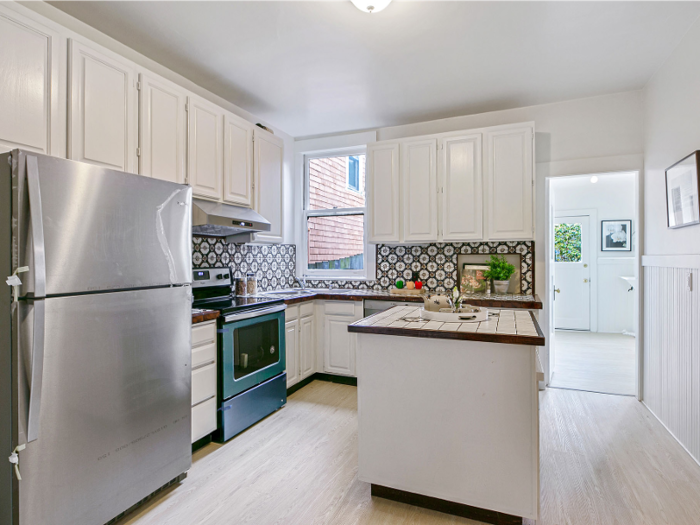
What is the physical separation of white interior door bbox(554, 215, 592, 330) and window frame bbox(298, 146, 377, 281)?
12.9 feet

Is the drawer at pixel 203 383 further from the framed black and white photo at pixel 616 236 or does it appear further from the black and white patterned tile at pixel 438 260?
the framed black and white photo at pixel 616 236

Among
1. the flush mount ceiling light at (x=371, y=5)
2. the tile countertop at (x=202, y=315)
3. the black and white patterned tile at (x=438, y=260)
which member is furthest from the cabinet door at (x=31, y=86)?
the black and white patterned tile at (x=438, y=260)

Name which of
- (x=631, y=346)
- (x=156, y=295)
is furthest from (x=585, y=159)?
(x=156, y=295)

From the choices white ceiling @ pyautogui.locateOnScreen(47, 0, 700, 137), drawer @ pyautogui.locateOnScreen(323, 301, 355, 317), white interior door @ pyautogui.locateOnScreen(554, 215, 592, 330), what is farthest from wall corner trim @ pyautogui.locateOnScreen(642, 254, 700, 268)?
white interior door @ pyautogui.locateOnScreen(554, 215, 592, 330)

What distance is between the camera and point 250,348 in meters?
2.89

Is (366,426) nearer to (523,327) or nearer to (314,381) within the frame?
(523,327)

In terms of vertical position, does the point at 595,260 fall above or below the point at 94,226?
below

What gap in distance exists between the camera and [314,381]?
13.1 ft

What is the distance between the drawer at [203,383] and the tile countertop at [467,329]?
3.64 ft

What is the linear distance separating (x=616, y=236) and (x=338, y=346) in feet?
17.4

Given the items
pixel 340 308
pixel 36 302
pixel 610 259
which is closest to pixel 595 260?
pixel 610 259

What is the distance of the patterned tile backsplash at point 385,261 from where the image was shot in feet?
11.6

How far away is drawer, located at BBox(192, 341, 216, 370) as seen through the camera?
2412 millimetres

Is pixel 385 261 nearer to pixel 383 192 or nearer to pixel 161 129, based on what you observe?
pixel 383 192
